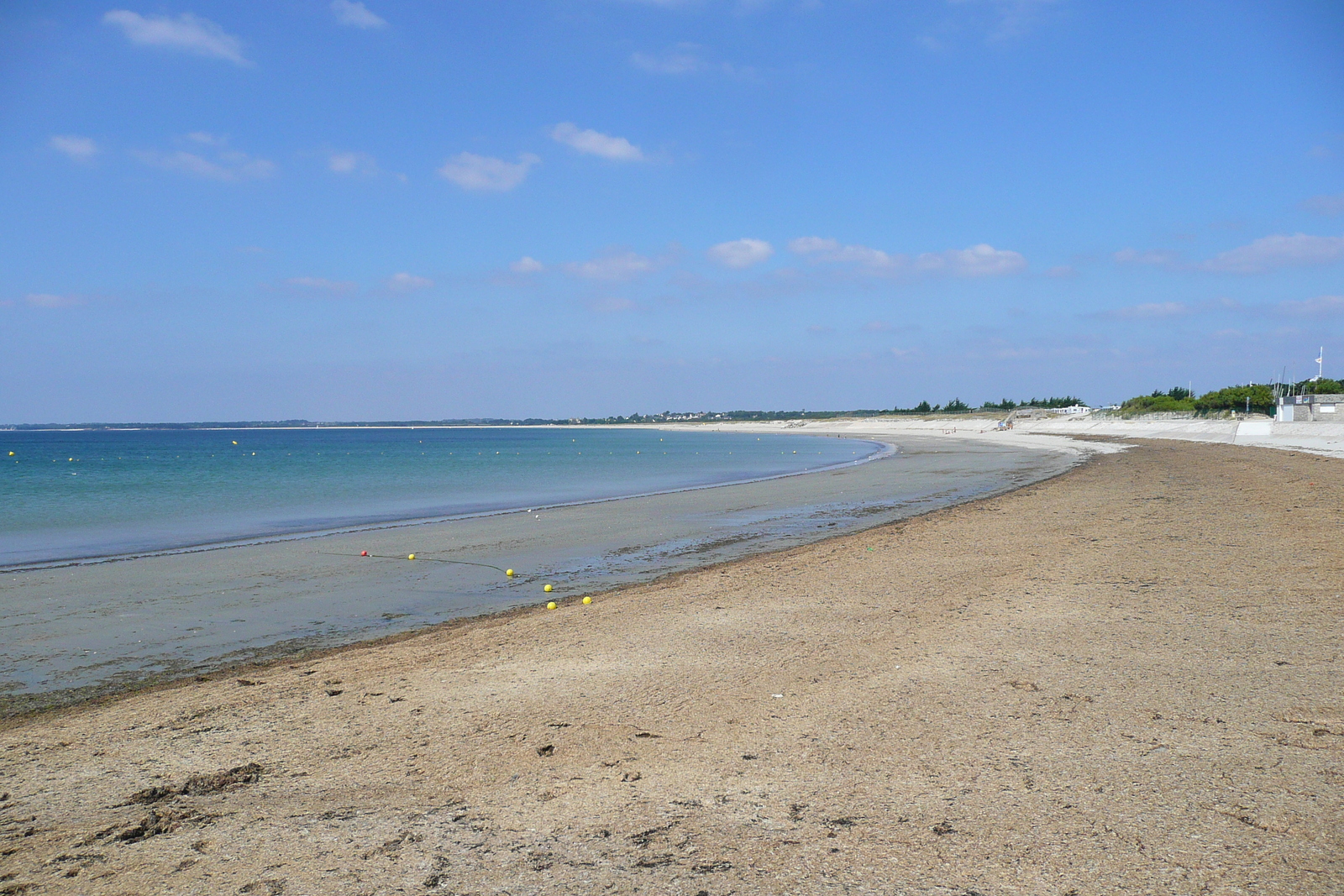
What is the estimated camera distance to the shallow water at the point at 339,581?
8195mm

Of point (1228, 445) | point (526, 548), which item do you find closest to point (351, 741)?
point (526, 548)

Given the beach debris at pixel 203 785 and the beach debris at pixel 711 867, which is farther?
the beach debris at pixel 203 785

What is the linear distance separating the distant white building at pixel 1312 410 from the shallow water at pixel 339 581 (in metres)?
43.2

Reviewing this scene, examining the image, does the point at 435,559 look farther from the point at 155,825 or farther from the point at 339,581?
the point at 155,825

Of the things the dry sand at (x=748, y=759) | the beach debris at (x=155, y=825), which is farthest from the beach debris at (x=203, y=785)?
the beach debris at (x=155, y=825)

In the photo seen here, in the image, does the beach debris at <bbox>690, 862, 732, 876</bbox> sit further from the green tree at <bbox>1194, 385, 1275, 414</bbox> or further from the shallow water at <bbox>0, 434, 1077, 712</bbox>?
the green tree at <bbox>1194, 385, 1275, 414</bbox>

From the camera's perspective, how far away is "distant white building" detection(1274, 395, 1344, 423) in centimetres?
5147

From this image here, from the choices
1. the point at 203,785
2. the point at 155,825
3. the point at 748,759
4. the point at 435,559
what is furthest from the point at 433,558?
the point at 748,759

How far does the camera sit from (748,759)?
15.3 ft

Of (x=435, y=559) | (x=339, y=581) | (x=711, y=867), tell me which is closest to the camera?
(x=711, y=867)

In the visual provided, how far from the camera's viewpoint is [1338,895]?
316 centimetres

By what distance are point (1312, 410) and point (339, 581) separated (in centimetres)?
6397

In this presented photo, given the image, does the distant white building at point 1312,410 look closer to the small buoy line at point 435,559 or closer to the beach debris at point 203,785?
the small buoy line at point 435,559

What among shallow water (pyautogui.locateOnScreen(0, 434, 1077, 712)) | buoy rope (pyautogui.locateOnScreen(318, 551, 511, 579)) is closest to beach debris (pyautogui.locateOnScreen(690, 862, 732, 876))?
shallow water (pyautogui.locateOnScreen(0, 434, 1077, 712))
